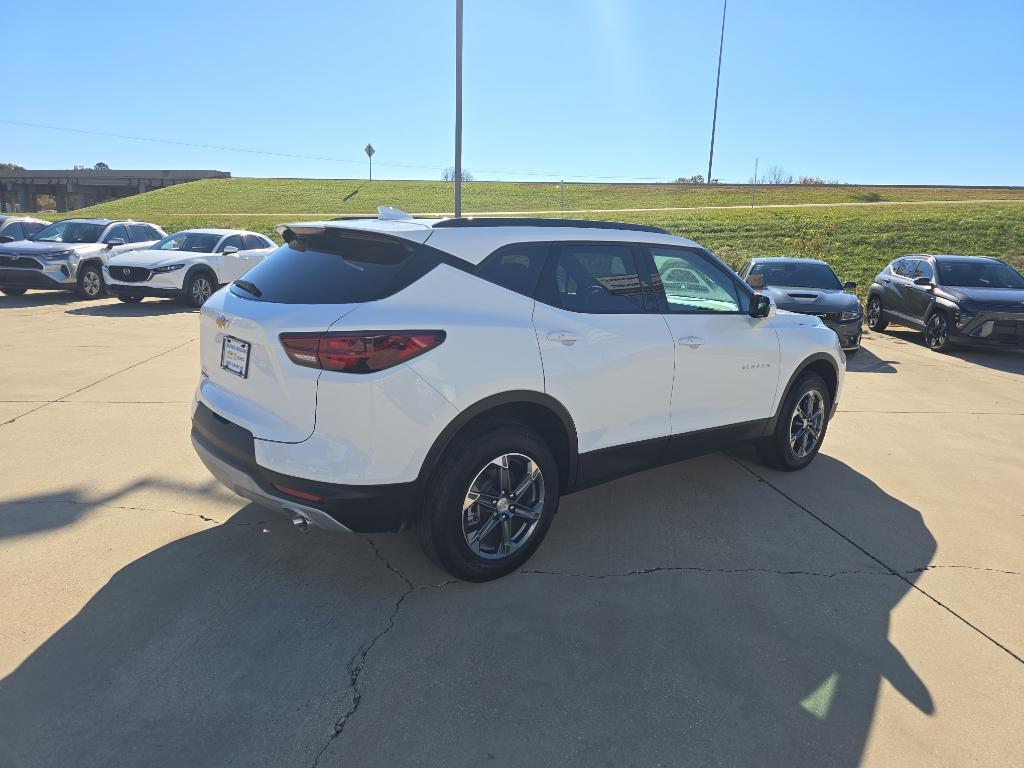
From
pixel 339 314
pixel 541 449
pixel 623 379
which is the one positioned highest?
pixel 339 314

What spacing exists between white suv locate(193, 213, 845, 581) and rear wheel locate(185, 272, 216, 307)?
1097cm

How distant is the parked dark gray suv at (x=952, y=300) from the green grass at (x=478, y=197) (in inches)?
1084

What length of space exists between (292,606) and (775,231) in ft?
83.9

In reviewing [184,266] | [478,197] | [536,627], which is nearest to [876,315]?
[536,627]

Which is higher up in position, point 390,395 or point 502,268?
point 502,268

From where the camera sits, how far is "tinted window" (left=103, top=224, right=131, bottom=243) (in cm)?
1509

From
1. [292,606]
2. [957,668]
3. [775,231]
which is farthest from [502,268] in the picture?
[775,231]

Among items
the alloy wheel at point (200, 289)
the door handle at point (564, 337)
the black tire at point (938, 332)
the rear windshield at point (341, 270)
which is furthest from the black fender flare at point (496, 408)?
the alloy wheel at point (200, 289)

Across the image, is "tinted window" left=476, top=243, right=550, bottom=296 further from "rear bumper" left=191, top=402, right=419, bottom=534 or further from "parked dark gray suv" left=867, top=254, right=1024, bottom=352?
"parked dark gray suv" left=867, top=254, right=1024, bottom=352

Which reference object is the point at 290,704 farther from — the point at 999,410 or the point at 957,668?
the point at 999,410

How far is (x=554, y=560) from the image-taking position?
3688mm

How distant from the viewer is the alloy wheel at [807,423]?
16.6ft

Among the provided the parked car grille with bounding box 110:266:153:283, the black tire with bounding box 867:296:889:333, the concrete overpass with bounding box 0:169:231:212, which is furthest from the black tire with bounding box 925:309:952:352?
the concrete overpass with bounding box 0:169:231:212

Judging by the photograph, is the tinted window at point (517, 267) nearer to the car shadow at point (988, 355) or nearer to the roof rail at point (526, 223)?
the roof rail at point (526, 223)
